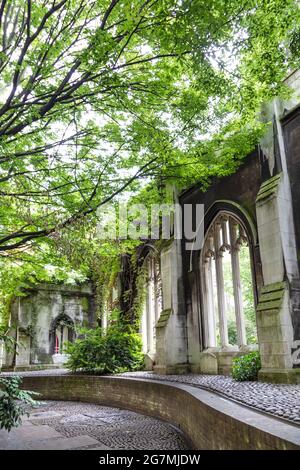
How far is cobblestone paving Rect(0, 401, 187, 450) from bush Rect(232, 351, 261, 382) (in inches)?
63.8


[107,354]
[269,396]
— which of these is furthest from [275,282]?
[107,354]

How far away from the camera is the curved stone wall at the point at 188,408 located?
10.1 ft

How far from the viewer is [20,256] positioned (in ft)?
29.8

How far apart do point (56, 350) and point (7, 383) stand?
1178 cm

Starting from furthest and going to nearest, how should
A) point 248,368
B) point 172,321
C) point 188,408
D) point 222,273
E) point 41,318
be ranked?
1. point 41,318
2. point 172,321
3. point 222,273
4. point 248,368
5. point 188,408

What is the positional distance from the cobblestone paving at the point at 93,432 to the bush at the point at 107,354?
2659mm

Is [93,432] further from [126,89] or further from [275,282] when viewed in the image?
[126,89]

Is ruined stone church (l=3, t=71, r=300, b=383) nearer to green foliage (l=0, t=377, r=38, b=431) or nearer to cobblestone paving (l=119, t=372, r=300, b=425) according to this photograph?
cobblestone paving (l=119, t=372, r=300, b=425)

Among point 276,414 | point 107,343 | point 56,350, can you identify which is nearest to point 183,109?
point 276,414

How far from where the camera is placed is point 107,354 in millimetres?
11844

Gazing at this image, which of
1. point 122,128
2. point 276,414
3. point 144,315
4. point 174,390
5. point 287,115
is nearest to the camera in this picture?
point 276,414

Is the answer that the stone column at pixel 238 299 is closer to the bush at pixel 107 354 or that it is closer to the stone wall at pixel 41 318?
the bush at pixel 107 354

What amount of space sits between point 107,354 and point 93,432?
5281 mm
